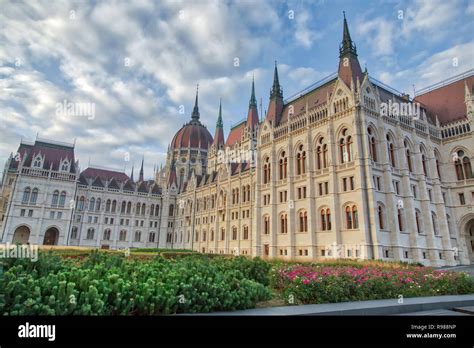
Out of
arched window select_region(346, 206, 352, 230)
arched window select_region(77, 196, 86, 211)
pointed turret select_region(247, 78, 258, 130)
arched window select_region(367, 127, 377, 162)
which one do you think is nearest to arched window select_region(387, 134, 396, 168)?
arched window select_region(367, 127, 377, 162)

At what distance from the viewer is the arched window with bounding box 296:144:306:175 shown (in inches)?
1563

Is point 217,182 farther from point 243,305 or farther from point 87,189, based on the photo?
point 243,305

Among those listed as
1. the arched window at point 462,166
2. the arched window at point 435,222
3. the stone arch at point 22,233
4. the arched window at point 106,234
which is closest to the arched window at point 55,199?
the stone arch at point 22,233

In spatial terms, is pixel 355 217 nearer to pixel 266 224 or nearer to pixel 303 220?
pixel 303 220

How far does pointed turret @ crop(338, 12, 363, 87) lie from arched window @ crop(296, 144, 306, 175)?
10.2 metres

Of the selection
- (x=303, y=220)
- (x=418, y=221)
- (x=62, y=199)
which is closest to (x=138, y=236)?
(x=62, y=199)

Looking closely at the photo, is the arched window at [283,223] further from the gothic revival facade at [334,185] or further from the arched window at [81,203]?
the arched window at [81,203]

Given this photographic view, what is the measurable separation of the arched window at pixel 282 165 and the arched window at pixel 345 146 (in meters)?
9.09

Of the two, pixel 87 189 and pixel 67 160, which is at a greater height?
pixel 67 160

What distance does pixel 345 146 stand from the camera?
114 ft

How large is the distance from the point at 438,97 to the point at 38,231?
75340 millimetres

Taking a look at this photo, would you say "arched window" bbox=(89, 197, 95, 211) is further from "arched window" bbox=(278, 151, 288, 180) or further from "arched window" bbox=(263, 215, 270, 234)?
"arched window" bbox=(278, 151, 288, 180)
